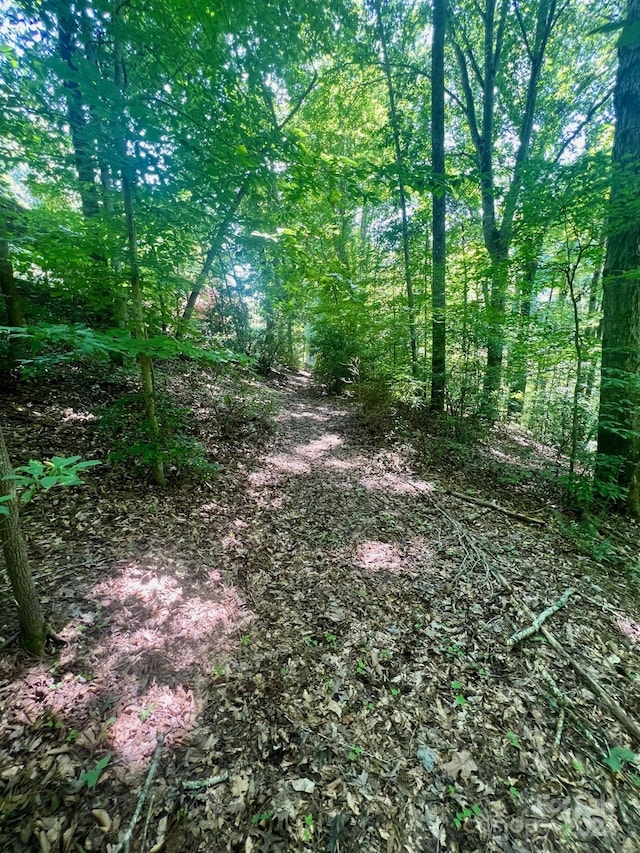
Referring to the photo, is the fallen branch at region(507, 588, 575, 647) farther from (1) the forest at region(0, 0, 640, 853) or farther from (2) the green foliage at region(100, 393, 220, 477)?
(2) the green foliage at region(100, 393, 220, 477)

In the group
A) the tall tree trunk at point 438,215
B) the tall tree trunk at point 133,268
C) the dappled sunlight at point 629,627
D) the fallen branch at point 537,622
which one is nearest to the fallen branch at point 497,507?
the fallen branch at point 537,622

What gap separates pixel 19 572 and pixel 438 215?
27.1 feet

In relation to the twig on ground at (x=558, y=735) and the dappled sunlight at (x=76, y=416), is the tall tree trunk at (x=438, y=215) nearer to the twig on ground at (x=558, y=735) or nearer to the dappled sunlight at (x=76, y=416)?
the twig on ground at (x=558, y=735)

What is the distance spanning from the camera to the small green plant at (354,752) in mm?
1941

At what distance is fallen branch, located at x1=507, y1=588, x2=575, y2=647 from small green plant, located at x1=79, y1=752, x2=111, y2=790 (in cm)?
273

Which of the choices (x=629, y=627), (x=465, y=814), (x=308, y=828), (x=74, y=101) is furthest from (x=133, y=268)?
(x=629, y=627)

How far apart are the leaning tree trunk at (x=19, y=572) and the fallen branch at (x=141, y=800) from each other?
0.94 meters

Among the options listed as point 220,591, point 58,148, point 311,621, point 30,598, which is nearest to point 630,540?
point 311,621

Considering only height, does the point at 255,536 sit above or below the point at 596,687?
above

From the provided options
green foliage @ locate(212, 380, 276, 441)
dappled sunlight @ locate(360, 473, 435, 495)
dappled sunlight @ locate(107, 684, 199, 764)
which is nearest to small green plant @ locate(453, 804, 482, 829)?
dappled sunlight @ locate(107, 684, 199, 764)

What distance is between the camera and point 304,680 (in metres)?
2.35

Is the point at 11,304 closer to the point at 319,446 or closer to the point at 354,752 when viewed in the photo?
the point at 319,446

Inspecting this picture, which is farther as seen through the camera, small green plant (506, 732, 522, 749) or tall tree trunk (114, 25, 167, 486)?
tall tree trunk (114, 25, 167, 486)

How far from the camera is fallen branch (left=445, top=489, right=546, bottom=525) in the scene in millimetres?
4328
